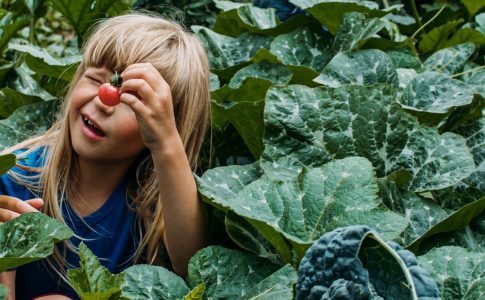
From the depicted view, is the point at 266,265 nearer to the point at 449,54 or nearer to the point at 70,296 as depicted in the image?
the point at 70,296

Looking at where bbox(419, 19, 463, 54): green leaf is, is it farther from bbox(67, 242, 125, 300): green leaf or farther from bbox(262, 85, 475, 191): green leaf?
bbox(67, 242, 125, 300): green leaf

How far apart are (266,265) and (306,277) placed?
1.05 ft

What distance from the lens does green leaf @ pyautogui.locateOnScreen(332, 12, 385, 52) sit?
78.0 inches

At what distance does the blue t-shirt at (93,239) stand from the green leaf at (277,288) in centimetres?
71

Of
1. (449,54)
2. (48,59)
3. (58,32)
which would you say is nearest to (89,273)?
(48,59)

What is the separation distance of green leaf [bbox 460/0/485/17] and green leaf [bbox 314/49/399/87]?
1.14 meters

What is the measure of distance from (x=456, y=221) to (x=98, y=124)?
2.55 ft

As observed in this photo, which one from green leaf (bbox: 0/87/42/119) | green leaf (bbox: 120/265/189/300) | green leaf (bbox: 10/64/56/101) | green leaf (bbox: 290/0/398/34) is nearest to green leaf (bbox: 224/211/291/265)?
green leaf (bbox: 120/265/189/300)

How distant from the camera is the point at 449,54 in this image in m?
2.09

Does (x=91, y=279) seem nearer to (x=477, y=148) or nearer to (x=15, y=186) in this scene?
(x=15, y=186)

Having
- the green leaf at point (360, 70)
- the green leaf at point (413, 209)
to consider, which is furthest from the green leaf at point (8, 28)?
the green leaf at point (413, 209)

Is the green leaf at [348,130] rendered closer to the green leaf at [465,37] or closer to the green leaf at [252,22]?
the green leaf at [252,22]

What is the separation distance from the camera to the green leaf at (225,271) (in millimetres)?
1269

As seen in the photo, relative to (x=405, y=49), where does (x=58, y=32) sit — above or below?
below
